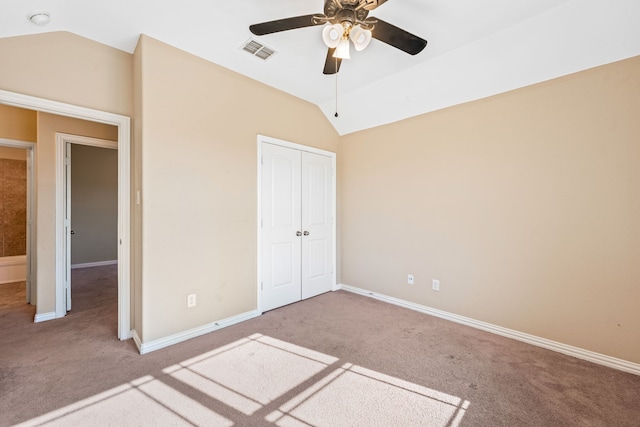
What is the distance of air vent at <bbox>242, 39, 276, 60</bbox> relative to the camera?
8.49ft

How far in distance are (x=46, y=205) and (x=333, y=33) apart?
3.70 metres

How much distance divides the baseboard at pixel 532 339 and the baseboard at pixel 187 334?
193 centimetres

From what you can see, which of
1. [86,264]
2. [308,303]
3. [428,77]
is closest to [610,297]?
[428,77]

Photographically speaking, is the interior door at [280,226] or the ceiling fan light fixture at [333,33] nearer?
the ceiling fan light fixture at [333,33]

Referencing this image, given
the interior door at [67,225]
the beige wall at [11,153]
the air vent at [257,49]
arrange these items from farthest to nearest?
the beige wall at [11,153] → the interior door at [67,225] → the air vent at [257,49]

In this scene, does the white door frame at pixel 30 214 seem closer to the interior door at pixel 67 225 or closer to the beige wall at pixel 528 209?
the interior door at pixel 67 225

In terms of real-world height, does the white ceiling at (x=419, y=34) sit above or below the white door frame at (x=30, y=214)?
above

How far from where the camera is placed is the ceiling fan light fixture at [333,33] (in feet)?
5.90

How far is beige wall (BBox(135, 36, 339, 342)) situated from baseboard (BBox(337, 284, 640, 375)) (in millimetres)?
2067

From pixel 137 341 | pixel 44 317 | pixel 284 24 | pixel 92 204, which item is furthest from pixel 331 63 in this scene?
pixel 92 204

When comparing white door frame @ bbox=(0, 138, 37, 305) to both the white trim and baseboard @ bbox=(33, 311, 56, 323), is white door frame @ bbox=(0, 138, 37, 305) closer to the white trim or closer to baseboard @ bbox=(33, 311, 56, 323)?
baseboard @ bbox=(33, 311, 56, 323)

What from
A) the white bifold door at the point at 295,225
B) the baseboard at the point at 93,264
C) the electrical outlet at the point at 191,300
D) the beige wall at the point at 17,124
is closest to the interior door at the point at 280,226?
the white bifold door at the point at 295,225

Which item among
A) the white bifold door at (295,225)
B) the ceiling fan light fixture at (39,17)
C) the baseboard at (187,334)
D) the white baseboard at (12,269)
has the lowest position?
the baseboard at (187,334)

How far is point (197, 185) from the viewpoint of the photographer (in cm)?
280
